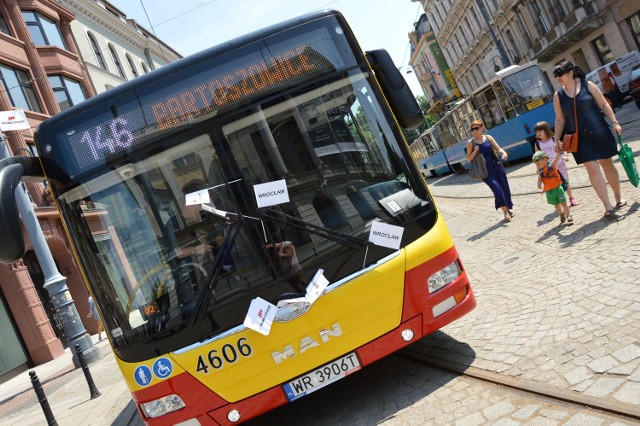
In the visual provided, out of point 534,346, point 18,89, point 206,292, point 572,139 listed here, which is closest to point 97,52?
point 18,89

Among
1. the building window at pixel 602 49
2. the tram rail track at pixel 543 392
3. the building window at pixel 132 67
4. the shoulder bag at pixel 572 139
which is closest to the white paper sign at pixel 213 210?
the tram rail track at pixel 543 392

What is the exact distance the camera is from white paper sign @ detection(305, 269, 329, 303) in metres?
4.08

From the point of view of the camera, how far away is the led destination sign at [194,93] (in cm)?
427

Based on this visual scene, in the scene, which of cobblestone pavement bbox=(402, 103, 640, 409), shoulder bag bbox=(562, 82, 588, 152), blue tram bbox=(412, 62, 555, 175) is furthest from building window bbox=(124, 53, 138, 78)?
shoulder bag bbox=(562, 82, 588, 152)

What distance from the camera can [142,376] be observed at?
13.6 ft

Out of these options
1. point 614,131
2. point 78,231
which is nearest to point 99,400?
point 78,231

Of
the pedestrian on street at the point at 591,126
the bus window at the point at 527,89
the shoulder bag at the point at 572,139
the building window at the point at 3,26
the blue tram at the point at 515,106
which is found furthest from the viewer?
the building window at the point at 3,26

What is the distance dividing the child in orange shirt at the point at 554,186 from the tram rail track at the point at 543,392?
3.56m

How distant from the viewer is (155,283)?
412cm

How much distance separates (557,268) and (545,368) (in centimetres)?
227

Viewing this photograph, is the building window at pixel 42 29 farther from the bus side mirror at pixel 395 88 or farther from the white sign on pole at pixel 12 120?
the bus side mirror at pixel 395 88

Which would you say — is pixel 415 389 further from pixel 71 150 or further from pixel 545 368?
pixel 71 150

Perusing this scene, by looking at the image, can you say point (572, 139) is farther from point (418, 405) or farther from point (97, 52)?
point (97, 52)

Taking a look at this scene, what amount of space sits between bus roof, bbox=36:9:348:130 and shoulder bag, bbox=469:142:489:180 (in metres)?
5.92
